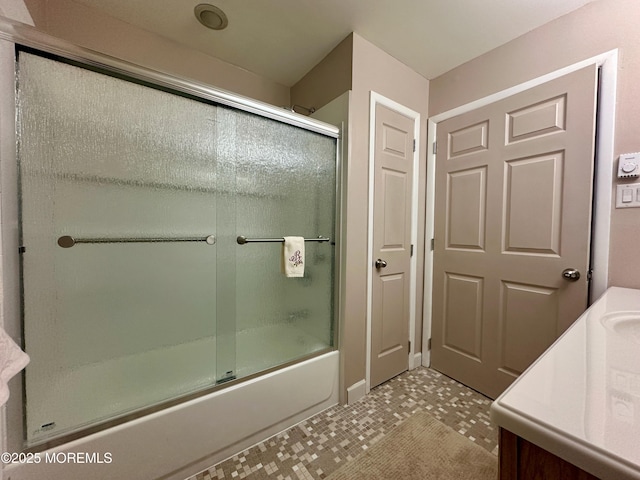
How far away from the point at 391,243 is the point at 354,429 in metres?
1.08

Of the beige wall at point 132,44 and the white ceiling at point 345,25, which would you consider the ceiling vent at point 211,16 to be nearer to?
the white ceiling at point 345,25

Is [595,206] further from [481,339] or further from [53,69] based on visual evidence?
[53,69]

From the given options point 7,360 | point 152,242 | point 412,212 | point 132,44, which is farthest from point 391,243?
point 132,44

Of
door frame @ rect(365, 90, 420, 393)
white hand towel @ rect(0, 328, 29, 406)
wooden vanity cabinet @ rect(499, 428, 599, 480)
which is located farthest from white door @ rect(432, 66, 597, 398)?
white hand towel @ rect(0, 328, 29, 406)

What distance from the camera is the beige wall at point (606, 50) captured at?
112cm

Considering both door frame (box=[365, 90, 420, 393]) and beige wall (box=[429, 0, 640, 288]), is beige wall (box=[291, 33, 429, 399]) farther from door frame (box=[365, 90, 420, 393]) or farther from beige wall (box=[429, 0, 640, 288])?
beige wall (box=[429, 0, 640, 288])

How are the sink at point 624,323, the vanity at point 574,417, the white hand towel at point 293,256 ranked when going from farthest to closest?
1. the white hand towel at point 293,256
2. the sink at point 624,323
3. the vanity at point 574,417

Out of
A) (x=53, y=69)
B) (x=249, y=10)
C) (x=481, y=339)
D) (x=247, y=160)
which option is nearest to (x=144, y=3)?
(x=249, y=10)

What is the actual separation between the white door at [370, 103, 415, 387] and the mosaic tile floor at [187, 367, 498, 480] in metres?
0.18

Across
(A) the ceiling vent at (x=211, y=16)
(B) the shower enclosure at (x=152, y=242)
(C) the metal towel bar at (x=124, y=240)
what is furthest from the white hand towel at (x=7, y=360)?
(A) the ceiling vent at (x=211, y=16)

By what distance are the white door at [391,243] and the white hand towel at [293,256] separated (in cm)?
48

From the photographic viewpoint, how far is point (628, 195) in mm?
1125

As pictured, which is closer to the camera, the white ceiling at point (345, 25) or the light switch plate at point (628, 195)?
the light switch plate at point (628, 195)

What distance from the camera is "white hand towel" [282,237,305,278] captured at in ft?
4.72
